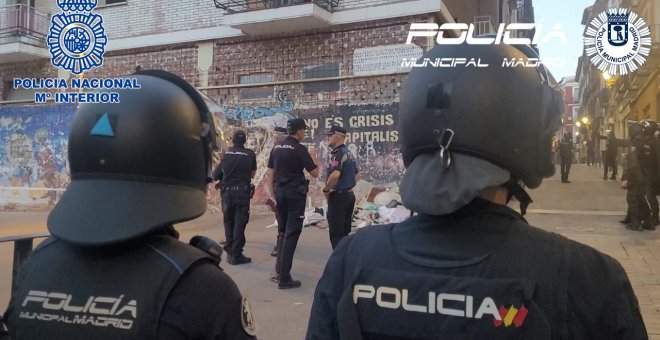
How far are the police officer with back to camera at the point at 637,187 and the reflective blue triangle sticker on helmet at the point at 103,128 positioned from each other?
8792 millimetres

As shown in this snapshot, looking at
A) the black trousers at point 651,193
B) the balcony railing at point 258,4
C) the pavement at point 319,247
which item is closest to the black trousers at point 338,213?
the pavement at point 319,247

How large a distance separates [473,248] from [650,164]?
8.71 meters

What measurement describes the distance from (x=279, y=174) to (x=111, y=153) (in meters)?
4.24

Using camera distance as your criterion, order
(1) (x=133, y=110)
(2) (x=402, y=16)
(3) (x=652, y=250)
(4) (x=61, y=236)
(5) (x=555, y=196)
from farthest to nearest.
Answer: (5) (x=555, y=196), (2) (x=402, y=16), (3) (x=652, y=250), (1) (x=133, y=110), (4) (x=61, y=236)

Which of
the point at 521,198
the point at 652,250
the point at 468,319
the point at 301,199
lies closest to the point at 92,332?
the point at 468,319

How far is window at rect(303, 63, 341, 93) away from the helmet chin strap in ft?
31.7

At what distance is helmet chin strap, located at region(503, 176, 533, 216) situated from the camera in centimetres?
124

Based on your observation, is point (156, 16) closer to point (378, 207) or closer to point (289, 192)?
point (378, 207)

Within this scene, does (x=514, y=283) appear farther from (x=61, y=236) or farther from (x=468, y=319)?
(x=61, y=236)

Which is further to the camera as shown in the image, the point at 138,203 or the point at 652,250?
the point at 652,250

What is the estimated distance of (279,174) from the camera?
552 cm

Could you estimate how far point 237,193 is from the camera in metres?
6.46

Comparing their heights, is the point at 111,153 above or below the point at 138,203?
above

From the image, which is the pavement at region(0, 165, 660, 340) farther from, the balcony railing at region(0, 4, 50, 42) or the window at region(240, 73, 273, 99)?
the balcony railing at region(0, 4, 50, 42)
